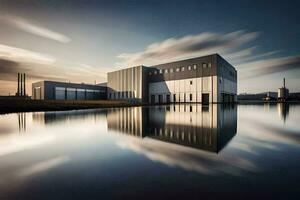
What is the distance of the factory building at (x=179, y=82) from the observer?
45375 mm

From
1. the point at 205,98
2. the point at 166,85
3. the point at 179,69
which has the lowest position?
the point at 205,98

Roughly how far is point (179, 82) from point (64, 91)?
45424mm

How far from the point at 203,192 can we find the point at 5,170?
4752 mm

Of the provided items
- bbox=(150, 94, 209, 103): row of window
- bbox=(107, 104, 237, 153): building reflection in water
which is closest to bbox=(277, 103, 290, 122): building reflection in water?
bbox=(107, 104, 237, 153): building reflection in water

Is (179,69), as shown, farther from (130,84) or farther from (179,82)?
(130,84)

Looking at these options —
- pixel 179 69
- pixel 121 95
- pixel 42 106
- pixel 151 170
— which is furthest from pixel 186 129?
pixel 121 95

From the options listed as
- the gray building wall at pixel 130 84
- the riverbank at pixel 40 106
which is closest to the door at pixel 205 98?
the gray building wall at pixel 130 84

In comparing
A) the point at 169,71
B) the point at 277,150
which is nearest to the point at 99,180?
the point at 277,150

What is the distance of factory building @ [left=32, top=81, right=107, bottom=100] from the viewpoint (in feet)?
196

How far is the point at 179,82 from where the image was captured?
51.8 m

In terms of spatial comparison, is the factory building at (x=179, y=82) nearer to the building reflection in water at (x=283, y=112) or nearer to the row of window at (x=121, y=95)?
the row of window at (x=121, y=95)

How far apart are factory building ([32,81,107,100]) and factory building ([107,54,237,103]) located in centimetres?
902

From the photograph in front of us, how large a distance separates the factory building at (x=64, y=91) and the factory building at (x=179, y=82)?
9.02 meters

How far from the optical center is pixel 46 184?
3.20 m
